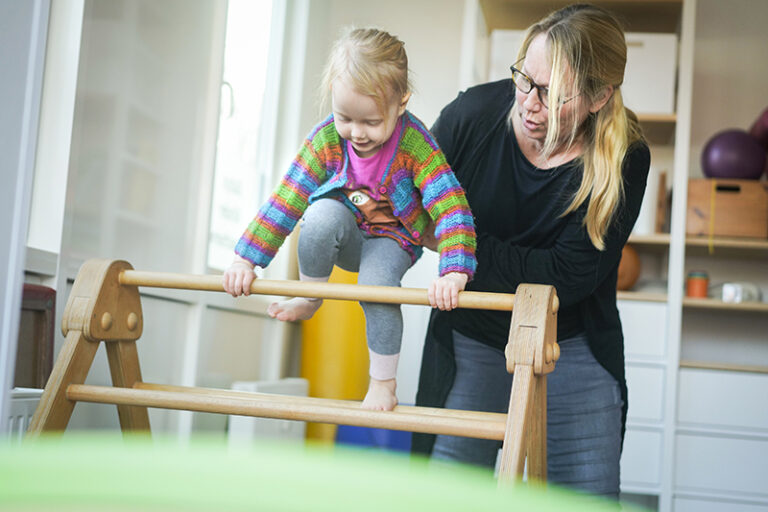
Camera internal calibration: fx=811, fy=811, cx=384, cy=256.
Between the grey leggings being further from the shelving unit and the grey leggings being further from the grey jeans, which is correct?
the shelving unit

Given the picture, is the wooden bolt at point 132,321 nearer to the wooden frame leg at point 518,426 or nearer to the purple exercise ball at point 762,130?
the wooden frame leg at point 518,426

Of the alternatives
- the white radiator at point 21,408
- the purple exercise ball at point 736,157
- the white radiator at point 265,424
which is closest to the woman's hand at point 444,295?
the white radiator at point 21,408

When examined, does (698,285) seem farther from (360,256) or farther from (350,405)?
(350,405)

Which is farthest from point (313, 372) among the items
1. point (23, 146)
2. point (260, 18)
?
point (23, 146)

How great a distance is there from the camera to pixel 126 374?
4.51 ft

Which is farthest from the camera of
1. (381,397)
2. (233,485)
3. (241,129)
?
(241,129)

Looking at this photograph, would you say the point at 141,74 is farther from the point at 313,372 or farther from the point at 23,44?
the point at 313,372

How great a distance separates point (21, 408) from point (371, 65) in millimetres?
848

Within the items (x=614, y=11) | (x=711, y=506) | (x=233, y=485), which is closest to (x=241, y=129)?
(x=614, y=11)

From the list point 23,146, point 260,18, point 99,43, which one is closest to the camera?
point 23,146

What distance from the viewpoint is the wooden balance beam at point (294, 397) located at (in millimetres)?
1121

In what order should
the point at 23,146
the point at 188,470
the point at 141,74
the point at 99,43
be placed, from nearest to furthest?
the point at 188,470 < the point at 23,146 < the point at 99,43 < the point at 141,74

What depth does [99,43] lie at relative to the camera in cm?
173

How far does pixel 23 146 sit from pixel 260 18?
2.10m
